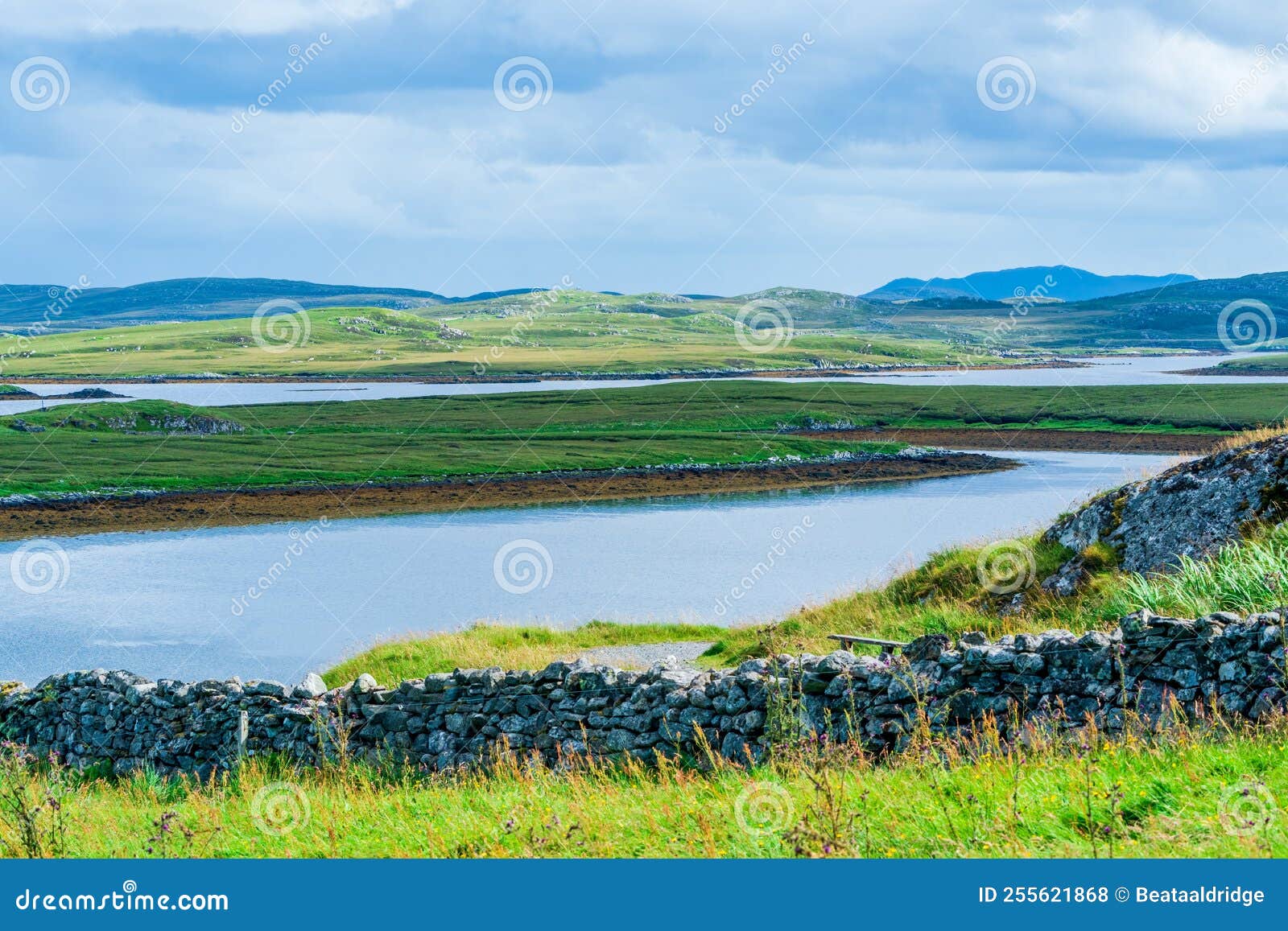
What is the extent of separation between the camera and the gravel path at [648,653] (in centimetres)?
1911

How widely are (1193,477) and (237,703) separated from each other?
14.6m

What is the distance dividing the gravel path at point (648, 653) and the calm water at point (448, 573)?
4.89 meters

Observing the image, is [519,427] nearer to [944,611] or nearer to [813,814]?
[944,611]

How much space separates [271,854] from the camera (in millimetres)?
8555

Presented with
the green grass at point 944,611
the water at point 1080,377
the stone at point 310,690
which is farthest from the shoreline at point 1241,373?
the stone at point 310,690

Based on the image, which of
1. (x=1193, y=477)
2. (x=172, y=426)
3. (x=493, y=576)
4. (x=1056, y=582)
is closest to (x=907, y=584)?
(x=1056, y=582)

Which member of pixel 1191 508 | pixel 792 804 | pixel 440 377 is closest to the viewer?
pixel 792 804

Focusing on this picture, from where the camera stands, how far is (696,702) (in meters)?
12.2

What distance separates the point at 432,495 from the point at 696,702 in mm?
48530

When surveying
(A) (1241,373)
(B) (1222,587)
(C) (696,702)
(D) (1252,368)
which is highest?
(D) (1252,368)

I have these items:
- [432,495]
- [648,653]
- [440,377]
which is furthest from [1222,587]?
[440,377]

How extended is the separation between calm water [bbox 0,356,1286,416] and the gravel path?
9839 cm

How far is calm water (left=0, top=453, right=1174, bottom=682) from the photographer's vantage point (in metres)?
30.0

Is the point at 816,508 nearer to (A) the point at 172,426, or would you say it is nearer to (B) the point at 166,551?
(B) the point at 166,551
